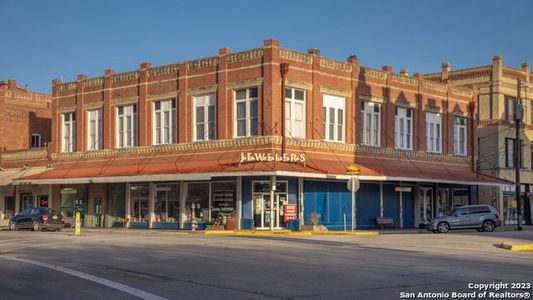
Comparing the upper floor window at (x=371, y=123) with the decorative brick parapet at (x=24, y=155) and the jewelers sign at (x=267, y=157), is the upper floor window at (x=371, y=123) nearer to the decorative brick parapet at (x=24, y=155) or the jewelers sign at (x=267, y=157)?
the jewelers sign at (x=267, y=157)

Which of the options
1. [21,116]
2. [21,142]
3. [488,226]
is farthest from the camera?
[21,116]

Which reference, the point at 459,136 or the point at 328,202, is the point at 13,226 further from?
the point at 459,136

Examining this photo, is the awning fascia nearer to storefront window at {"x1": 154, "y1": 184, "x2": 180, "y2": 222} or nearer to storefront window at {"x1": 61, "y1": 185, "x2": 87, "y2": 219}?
storefront window at {"x1": 154, "y1": 184, "x2": 180, "y2": 222}

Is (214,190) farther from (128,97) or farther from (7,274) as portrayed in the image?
(7,274)

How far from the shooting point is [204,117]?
4128 cm

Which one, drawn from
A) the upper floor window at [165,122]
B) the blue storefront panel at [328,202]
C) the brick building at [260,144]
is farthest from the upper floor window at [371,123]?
the upper floor window at [165,122]

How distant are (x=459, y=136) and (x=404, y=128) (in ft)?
21.7

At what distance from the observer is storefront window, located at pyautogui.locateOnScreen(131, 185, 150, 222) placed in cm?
4356

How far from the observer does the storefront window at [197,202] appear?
40.3 meters

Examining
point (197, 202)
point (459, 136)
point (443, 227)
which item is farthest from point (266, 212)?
point (459, 136)

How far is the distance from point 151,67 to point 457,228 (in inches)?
834

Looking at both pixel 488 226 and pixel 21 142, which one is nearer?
pixel 488 226

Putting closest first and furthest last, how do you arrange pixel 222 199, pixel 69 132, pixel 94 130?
pixel 222 199 → pixel 94 130 → pixel 69 132

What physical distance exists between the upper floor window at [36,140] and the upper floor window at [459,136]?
33.8 metres
